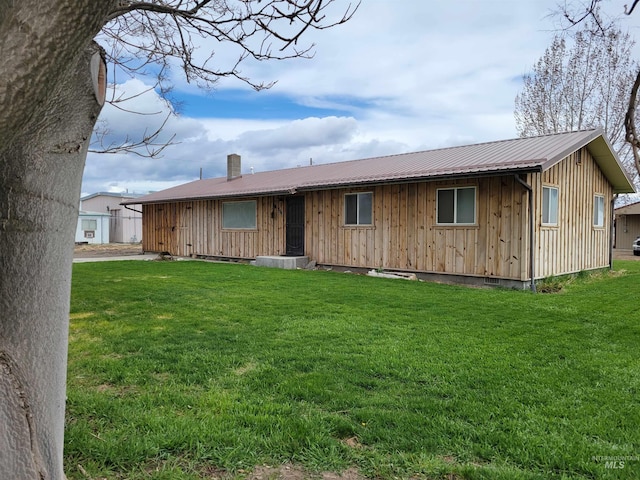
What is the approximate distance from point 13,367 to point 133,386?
87.2 inches

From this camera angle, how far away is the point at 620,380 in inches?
151

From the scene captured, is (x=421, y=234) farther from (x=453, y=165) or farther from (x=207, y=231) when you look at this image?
(x=207, y=231)

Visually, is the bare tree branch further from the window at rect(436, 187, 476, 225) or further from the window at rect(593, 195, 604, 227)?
the window at rect(593, 195, 604, 227)

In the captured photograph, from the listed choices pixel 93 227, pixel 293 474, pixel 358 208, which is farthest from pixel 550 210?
pixel 93 227

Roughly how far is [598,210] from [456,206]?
6085mm

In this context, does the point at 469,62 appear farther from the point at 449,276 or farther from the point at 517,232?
the point at 449,276

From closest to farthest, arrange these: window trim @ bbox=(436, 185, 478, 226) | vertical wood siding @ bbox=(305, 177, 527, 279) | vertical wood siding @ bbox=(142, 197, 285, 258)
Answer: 1. vertical wood siding @ bbox=(305, 177, 527, 279)
2. window trim @ bbox=(436, 185, 478, 226)
3. vertical wood siding @ bbox=(142, 197, 285, 258)

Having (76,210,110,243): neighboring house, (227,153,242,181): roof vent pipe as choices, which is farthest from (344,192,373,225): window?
(76,210,110,243): neighboring house

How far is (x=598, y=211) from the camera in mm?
14070

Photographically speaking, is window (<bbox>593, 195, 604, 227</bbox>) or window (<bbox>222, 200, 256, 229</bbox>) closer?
window (<bbox>593, 195, 604, 227</bbox>)

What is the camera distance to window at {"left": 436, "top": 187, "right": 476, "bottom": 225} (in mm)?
10742

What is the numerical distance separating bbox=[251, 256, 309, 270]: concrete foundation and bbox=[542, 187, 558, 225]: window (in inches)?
265

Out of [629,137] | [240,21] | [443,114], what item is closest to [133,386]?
[240,21]

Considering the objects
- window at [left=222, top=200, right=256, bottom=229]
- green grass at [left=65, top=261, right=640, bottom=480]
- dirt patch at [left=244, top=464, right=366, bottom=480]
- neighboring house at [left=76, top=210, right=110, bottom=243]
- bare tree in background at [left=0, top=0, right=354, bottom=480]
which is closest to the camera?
bare tree in background at [left=0, top=0, right=354, bottom=480]
